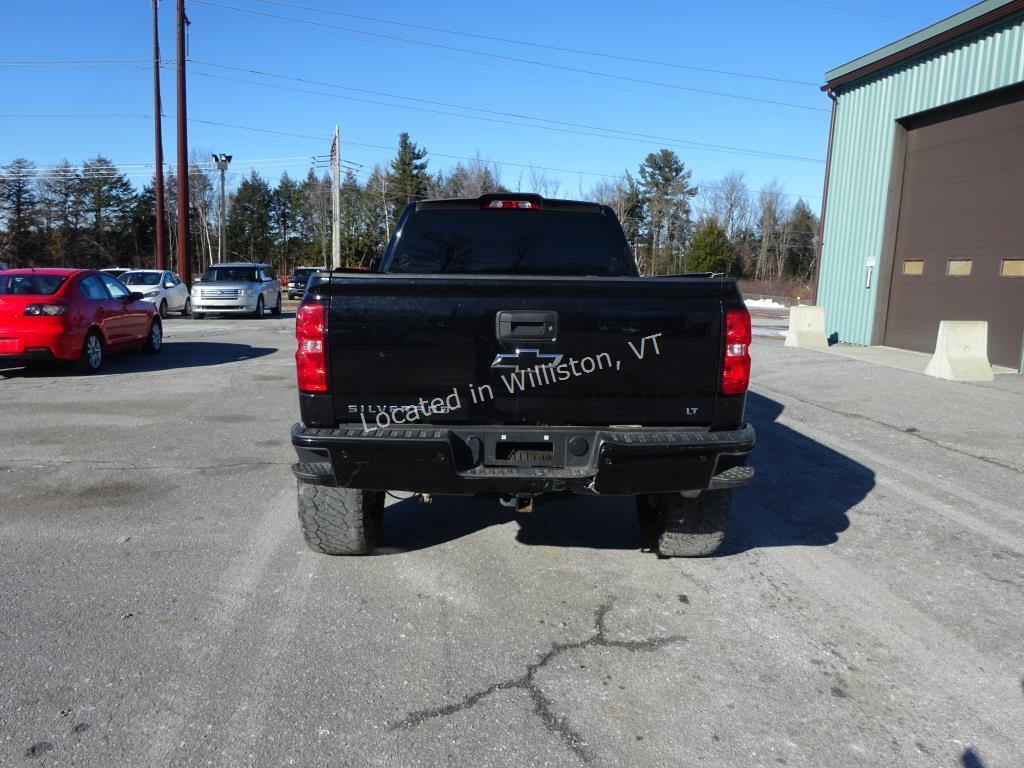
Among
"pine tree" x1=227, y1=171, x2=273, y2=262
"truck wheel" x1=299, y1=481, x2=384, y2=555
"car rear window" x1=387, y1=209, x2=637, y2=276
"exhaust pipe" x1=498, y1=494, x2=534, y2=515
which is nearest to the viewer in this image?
"exhaust pipe" x1=498, y1=494, x2=534, y2=515

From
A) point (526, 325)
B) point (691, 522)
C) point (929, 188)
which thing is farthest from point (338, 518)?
point (929, 188)

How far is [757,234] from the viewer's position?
7231 cm

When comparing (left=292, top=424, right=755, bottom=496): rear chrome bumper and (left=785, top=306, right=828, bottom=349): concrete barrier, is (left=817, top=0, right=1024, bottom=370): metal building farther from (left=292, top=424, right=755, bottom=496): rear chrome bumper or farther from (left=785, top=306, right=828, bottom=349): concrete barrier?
(left=292, top=424, right=755, bottom=496): rear chrome bumper

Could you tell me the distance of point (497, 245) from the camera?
4730 millimetres

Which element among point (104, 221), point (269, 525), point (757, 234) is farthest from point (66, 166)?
point (269, 525)

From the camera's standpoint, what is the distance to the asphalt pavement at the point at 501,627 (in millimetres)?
2562

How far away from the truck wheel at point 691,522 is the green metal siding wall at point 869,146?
40.1 ft

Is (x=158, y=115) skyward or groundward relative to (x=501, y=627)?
skyward

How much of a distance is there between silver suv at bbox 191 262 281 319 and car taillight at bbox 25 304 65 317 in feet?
41.2

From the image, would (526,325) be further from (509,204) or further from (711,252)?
(711,252)

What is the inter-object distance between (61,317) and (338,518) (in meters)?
8.00

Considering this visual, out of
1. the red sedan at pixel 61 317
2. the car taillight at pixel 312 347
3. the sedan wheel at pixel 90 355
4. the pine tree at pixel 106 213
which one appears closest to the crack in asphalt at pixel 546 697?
the car taillight at pixel 312 347

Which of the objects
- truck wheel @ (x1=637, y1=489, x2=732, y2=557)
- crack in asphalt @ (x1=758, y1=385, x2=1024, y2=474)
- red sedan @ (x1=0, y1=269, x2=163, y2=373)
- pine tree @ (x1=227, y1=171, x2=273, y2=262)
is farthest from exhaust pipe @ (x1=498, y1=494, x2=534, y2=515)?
pine tree @ (x1=227, y1=171, x2=273, y2=262)

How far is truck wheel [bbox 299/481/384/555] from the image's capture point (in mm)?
3857
